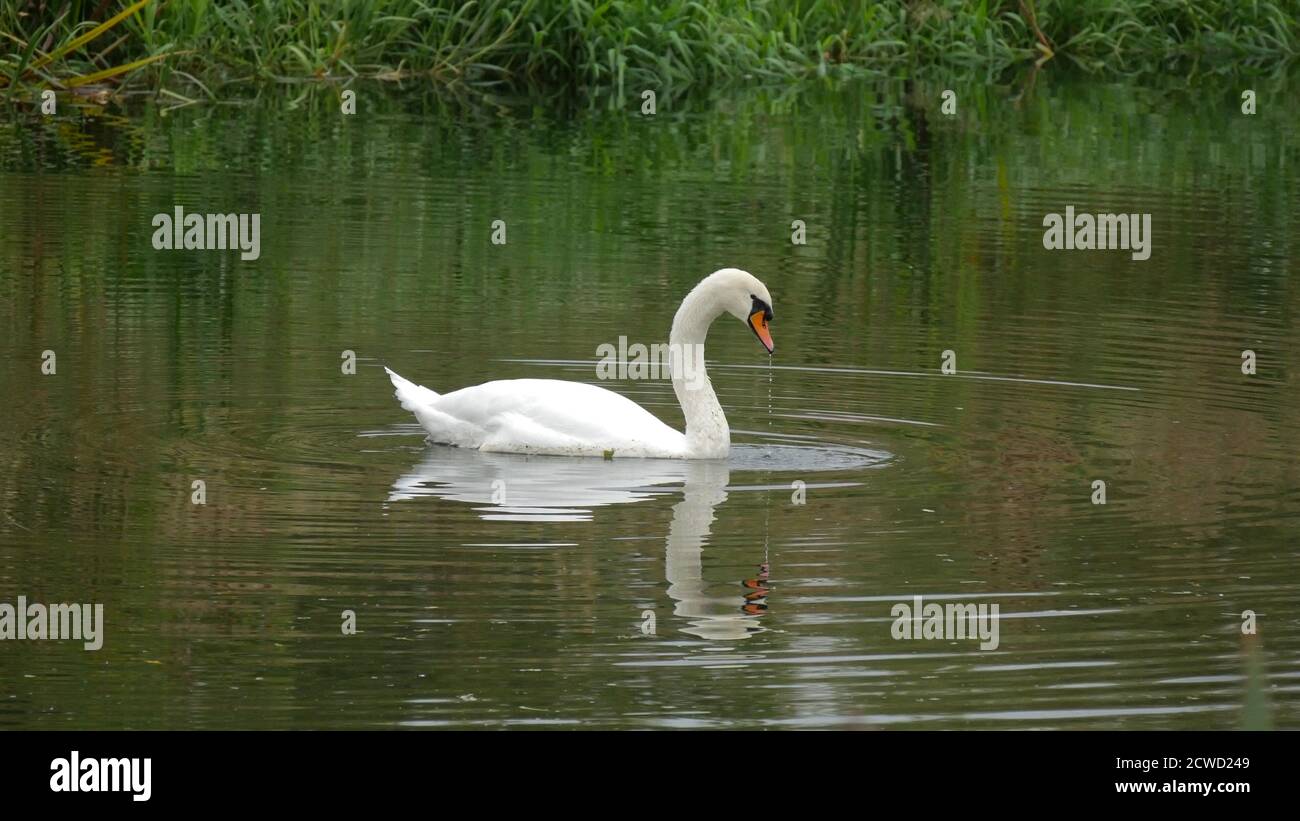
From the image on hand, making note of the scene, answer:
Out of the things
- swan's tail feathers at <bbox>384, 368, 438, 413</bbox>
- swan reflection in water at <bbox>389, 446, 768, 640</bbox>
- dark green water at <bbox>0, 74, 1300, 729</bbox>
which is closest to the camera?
dark green water at <bbox>0, 74, 1300, 729</bbox>

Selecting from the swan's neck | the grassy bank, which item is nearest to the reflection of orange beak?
the swan's neck

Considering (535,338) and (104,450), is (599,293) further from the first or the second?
(104,450)

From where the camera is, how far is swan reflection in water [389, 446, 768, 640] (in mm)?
8594

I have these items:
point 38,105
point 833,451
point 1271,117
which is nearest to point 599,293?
point 833,451

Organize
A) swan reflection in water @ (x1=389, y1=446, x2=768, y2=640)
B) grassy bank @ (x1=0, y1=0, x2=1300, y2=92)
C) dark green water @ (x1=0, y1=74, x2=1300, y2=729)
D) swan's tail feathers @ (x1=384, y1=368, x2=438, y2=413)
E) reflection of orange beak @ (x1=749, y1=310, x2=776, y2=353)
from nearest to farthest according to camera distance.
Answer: dark green water @ (x1=0, y1=74, x2=1300, y2=729) < swan reflection in water @ (x1=389, y1=446, x2=768, y2=640) < reflection of orange beak @ (x1=749, y1=310, x2=776, y2=353) < swan's tail feathers @ (x1=384, y1=368, x2=438, y2=413) < grassy bank @ (x1=0, y1=0, x2=1300, y2=92)

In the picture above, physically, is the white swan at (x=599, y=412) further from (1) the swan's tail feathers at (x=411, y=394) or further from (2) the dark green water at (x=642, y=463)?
(2) the dark green water at (x=642, y=463)

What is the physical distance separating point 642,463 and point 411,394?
1.24m

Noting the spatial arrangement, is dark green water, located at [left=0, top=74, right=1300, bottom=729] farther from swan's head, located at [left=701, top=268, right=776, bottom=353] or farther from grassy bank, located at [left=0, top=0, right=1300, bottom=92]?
grassy bank, located at [left=0, top=0, right=1300, bottom=92]

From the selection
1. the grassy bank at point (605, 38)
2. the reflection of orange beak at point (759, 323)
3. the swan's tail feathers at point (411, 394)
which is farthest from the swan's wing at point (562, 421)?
the grassy bank at point (605, 38)

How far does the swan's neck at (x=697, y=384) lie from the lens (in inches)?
426

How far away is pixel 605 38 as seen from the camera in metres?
27.5

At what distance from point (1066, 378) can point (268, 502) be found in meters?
4.86

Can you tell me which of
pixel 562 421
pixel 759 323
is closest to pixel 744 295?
pixel 759 323

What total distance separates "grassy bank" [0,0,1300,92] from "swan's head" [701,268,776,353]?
11.1 meters
